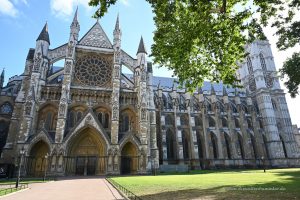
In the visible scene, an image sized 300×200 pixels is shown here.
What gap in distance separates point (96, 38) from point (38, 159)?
68.5 ft

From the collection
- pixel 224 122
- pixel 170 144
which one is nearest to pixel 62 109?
pixel 170 144

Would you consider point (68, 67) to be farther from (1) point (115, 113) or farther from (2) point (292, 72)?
(2) point (292, 72)

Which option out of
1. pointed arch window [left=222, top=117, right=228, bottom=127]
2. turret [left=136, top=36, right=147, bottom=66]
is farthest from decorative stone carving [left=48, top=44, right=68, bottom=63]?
pointed arch window [left=222, top=117, right=228, bottom=127]

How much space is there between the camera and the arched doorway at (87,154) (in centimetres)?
2844

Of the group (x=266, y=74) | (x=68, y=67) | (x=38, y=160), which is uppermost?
(x=266, y=74)

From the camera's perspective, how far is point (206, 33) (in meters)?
13.8

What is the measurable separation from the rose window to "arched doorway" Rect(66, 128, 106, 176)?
309 inches

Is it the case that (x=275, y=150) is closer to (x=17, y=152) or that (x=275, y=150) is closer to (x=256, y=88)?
(x=256, y=88)

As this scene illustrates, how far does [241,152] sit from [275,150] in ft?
24.1

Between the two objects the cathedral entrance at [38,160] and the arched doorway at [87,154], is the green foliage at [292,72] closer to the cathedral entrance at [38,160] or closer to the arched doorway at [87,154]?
the arched doorway at [87,154]

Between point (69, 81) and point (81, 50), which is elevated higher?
point (81, 50)

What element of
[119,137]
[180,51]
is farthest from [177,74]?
[119,137]

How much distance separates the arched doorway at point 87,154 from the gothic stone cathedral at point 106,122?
0.43 ft

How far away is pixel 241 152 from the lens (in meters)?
47.2
